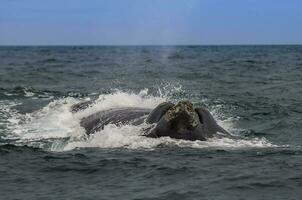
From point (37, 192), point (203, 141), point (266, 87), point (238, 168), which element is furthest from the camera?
point (266, 87)

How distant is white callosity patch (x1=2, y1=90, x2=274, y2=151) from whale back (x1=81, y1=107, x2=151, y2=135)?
261mm

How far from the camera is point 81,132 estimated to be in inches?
569

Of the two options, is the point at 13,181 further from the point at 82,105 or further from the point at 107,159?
the point at 82,105

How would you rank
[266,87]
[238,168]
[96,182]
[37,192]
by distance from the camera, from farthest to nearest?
[266,87] < [238,168] < [96,182] < [37,192]

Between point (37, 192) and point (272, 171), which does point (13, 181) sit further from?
point (272, 171)

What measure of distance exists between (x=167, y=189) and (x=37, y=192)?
189 centimetres

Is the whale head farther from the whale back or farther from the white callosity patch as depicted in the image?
the whale back

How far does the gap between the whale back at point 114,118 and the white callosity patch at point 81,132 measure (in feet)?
0.86

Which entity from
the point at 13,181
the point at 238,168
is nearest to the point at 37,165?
the point at 13,181

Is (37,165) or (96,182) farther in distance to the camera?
(37,165)

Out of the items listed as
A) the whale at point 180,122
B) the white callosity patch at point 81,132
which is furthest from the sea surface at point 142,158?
the whale at point 180,122

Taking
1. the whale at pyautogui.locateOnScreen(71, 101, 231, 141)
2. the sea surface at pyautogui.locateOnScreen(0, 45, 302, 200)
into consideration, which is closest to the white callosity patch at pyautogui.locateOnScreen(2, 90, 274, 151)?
the sea surface at pyautogui.locateOnScreen(0, 45, 302, 200)

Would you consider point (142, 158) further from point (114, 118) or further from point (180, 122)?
point (114, 118)

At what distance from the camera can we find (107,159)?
1066 cm
